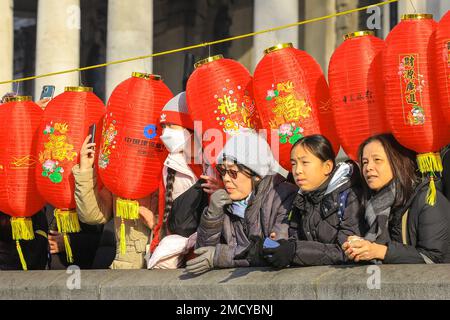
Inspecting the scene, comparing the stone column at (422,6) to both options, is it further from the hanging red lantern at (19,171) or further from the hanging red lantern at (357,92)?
the hanging red lantern at (357,92)

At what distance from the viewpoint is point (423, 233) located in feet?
35.0

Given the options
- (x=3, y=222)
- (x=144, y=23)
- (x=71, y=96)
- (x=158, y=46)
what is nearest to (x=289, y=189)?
(x=71, y=96)

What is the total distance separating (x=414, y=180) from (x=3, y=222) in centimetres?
687

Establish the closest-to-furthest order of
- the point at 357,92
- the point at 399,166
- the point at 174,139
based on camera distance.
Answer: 1. the point at 399,166
2. the point at 357,92
3. the point at 174,139

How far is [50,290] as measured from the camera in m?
13.0

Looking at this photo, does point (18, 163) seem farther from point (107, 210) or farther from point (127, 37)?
point (127, 37)

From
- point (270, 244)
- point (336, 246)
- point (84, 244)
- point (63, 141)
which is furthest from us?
point (84, 244)

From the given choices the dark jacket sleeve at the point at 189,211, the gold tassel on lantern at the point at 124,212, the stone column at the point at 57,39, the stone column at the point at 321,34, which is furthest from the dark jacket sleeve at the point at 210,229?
the stone column at the point at 321,34

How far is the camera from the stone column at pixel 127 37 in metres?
36.1

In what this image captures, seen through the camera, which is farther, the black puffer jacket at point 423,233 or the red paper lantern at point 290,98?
the red paper lantern at point 290,98

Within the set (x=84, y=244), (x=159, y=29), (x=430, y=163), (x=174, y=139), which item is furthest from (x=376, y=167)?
(x=159, y=29)

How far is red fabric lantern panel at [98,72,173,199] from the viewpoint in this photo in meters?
14.1

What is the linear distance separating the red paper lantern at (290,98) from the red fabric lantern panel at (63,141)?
2591 mm

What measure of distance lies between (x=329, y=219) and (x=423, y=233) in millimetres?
947
